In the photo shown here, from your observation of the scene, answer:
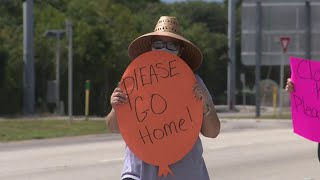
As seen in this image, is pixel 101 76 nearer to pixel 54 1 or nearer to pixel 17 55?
pixel 17 55

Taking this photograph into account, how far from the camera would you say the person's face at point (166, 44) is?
14.8 ft

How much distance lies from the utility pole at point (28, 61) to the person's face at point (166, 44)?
35615mm

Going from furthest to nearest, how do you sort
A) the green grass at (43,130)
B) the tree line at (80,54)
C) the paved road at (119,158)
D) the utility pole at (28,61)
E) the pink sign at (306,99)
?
the tree line at (80,54)
the utility pole at (28,61)
the green grass at (43,130)
the paved road at (119,158)
the pink sign at (306,99)

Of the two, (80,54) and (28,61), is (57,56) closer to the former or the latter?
(28,61)

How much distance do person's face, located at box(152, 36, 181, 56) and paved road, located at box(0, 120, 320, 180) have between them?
7378mm

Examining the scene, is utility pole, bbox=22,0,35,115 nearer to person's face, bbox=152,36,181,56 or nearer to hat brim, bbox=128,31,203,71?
hat brim, bbox=128,31,203,71

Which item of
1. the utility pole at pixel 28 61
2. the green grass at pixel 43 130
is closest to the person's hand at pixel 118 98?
the green grass at pixel 43 130

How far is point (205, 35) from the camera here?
61938 millimetres

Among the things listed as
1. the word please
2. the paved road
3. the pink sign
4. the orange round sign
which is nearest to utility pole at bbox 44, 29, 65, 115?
the paved road

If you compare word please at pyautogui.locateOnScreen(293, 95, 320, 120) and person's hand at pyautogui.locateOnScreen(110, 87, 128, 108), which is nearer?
person's hand at pyautogui.locateOnScreen(110, 87, 128, 108)

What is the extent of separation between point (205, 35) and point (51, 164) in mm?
48724

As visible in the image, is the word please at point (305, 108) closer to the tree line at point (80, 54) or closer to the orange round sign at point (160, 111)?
the orange round sign at point (160, 111)

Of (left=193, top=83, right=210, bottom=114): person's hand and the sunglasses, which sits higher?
the sunglasses

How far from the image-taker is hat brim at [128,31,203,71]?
14.7 ft
